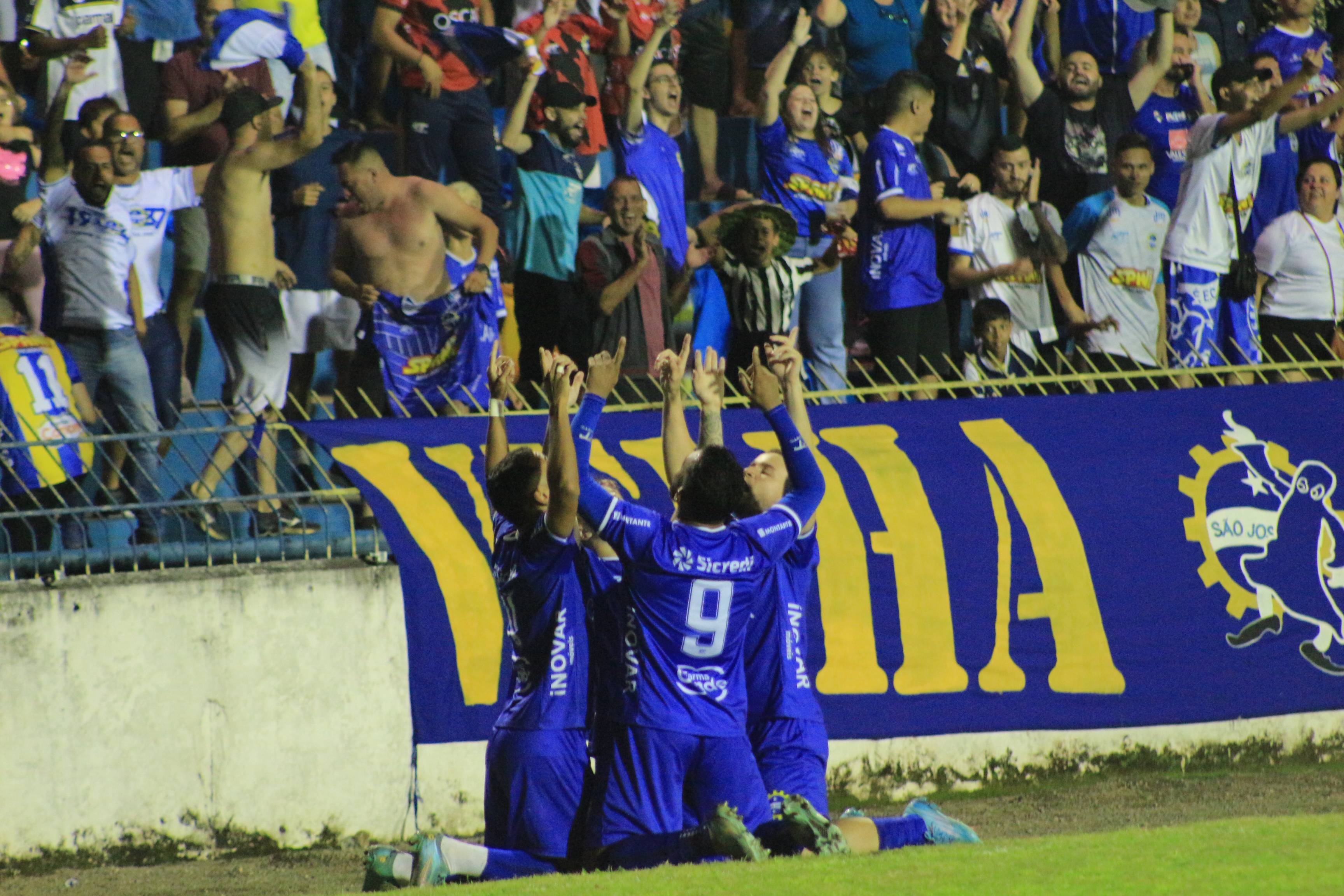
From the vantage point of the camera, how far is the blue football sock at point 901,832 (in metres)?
5.33

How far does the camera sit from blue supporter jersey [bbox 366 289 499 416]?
8.78 meters

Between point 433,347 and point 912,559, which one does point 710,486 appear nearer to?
point 912,559

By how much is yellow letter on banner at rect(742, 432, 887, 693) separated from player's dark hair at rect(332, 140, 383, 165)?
9.38ft

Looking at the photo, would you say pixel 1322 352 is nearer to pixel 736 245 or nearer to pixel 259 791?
pixel 736 245

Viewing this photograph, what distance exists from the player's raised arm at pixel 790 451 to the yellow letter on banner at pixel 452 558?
262cm

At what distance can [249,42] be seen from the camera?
8.92 m

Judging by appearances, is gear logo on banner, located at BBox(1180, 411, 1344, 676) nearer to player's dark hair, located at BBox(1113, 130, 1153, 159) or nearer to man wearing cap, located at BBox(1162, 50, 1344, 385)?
man wearing cap, located at BBox(1162, 50, 1344, 385)

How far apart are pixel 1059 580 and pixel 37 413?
548cm

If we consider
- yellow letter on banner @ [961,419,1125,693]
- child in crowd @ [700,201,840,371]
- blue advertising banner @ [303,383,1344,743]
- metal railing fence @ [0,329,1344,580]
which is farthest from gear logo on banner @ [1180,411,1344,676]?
child in crowd @ [700,201,840,371]

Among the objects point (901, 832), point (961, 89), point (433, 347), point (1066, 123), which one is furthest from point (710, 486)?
point (1066, 123)

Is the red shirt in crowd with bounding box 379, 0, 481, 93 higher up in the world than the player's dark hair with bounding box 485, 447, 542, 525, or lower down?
higher up

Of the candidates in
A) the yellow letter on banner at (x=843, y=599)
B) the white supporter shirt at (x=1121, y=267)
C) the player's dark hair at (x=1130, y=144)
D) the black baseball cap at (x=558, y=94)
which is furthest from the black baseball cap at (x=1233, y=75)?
the yellow letter on banner at (x=843, y=599)

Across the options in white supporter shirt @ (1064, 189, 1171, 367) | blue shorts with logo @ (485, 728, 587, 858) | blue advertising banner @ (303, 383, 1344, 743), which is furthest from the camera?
white supporter shirt @ (1064, 189, 1171, 367)

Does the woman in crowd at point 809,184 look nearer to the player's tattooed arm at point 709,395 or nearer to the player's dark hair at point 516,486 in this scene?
the player's tattooed arm at point 709,395
